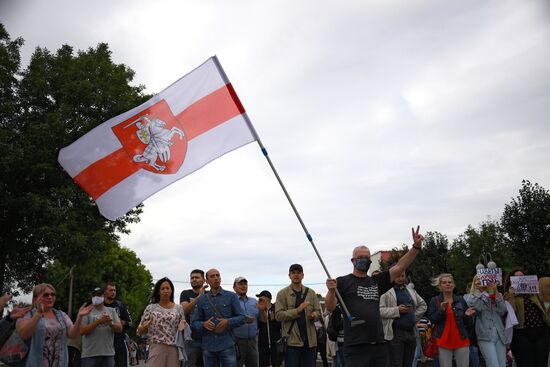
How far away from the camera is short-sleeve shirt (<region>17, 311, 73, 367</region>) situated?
7176 mm

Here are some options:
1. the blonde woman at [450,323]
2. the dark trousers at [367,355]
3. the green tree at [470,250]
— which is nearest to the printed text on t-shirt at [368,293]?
the dark trousers at [367,355]

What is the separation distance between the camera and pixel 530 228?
32969 millimetres

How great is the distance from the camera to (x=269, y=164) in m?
7.45

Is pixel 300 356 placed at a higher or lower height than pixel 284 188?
lower

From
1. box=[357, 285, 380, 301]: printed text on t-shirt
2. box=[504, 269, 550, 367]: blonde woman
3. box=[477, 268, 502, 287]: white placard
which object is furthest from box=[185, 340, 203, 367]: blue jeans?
box=[504, 269, 550, 367]: blonde woman

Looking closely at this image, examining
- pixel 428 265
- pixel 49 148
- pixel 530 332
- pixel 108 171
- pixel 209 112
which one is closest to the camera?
pixel 108 171

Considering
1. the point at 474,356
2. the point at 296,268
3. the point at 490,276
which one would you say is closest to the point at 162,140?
the point at 296,268

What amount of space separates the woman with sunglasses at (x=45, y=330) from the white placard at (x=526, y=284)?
731 centimetres

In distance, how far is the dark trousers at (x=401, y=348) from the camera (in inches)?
357

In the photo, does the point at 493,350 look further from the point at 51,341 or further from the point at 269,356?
the point at 51,341

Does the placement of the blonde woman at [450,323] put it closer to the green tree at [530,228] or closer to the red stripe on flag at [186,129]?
the red stripe on flag at [186,129]

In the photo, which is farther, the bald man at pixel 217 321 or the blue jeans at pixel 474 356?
the blue jeans at pixel 474 356

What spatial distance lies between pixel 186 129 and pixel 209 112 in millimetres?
426

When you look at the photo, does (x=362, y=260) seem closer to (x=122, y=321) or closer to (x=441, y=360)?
(x=441, y=360)
